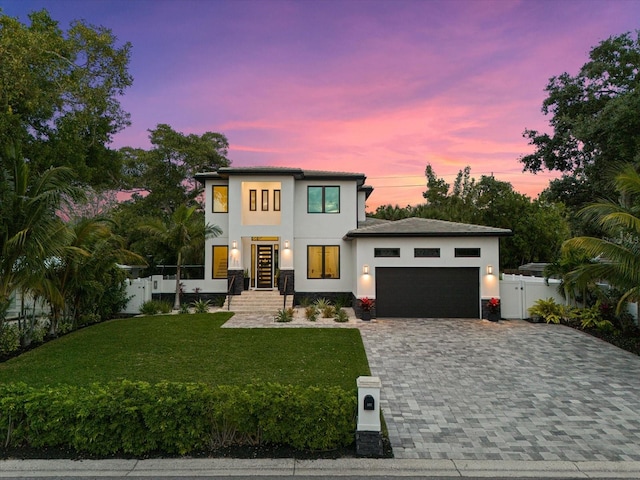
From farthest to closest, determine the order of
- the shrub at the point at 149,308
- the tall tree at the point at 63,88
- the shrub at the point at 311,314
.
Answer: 1. the shrub at the point at 149,308
2. the shrub at the point at 311,314
3. the tall tree at the point at 63,88

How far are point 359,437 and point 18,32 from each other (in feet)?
35.5

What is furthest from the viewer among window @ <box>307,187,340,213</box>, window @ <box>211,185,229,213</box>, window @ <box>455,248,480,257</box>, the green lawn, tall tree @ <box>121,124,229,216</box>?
tall tree @ <box>121,124,229,216</box>

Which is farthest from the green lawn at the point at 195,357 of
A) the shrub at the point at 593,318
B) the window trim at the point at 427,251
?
the shrub at the point at 593,318

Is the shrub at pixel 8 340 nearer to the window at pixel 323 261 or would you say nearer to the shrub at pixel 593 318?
the window at pixel 323 261

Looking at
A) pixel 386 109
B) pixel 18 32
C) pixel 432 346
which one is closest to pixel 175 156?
pixel 386 109

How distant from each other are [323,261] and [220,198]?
5.59m

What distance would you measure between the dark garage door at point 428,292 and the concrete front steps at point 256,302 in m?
4.13

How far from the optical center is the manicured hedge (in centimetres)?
400

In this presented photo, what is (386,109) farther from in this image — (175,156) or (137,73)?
(175,156)

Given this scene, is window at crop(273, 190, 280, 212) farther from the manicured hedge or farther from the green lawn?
the manicured hedge

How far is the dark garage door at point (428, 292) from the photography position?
12867 mm

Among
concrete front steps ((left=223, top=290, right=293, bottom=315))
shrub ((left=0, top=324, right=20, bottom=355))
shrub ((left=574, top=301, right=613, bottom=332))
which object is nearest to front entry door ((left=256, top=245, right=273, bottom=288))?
concrete front steps ((left=223, top=290, right=293, bottom=315))

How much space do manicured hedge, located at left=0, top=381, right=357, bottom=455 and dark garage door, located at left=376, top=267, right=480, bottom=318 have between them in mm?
9145

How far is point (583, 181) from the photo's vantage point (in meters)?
17.2
